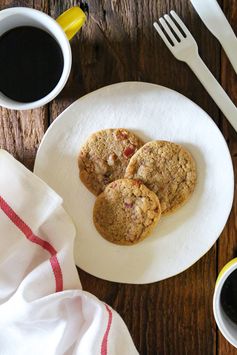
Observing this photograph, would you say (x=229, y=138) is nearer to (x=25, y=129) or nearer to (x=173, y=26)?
(x=173, y=26)

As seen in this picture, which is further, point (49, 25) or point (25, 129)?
point (25, 129)

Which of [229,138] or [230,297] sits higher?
[229,138]

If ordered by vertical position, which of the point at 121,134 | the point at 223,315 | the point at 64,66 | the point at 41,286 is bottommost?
the point at 223,315

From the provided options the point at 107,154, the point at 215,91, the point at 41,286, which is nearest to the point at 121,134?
the point at 107,154

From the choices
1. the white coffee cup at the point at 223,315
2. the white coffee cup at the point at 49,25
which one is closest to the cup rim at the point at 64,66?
the white coffee cup at the point at 49,25

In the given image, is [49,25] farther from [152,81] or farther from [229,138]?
[229,138]

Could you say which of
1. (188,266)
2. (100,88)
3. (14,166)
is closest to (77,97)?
(100,88)
